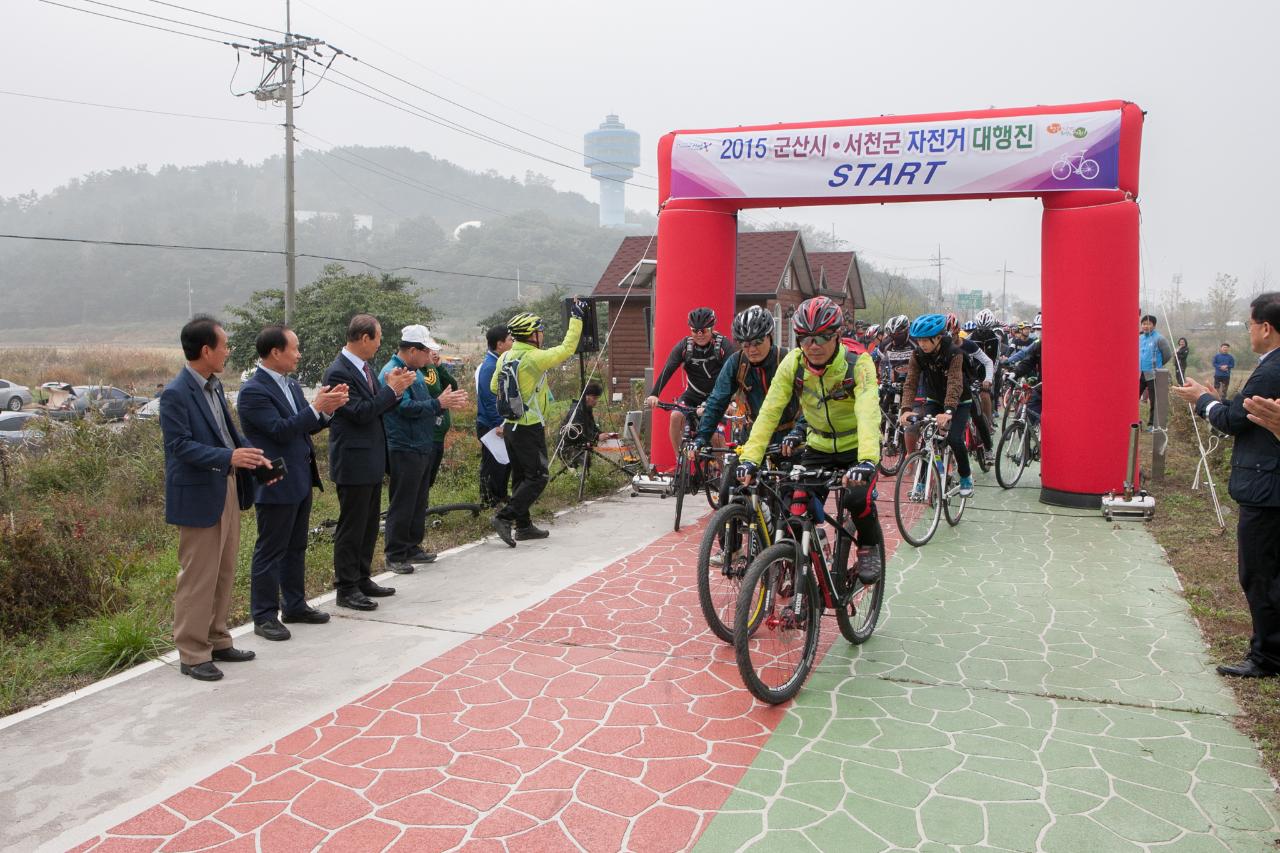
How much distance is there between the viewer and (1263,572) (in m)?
4.82

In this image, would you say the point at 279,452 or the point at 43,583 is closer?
the point at 279,452

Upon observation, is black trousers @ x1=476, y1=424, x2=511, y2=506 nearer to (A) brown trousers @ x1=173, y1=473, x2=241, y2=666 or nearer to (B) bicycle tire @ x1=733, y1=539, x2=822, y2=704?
(A) brown trousers @ x1=173, y1=473, x2=241, y2=666

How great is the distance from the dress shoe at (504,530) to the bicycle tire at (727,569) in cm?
307

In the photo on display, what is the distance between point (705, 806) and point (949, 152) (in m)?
8.00

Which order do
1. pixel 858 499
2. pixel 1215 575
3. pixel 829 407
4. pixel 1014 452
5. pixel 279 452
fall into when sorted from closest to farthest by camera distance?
pixel 858 499
pixel 829 407
pixel 279 452
pixel 1215 575
pixel 1014 452

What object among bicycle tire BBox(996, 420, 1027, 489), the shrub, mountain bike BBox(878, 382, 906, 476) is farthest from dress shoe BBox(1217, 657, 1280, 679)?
mountain bike BBox(878, 382, 906, 476)

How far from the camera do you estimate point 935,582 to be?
7.11m

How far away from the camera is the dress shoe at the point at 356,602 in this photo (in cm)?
621

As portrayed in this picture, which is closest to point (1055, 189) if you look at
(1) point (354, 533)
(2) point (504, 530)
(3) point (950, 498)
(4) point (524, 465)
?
(3) point (950, 498)

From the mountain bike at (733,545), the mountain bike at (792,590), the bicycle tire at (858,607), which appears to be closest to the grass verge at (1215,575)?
the bicycle tire at (858,607)

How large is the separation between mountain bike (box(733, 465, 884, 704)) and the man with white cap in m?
2.90

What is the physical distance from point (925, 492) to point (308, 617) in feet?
17.5

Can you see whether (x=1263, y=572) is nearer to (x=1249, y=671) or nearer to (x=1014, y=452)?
(x=1249, y=671)

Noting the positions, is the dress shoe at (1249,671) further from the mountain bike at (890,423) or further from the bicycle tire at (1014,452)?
the mountain bike at (890,423)
